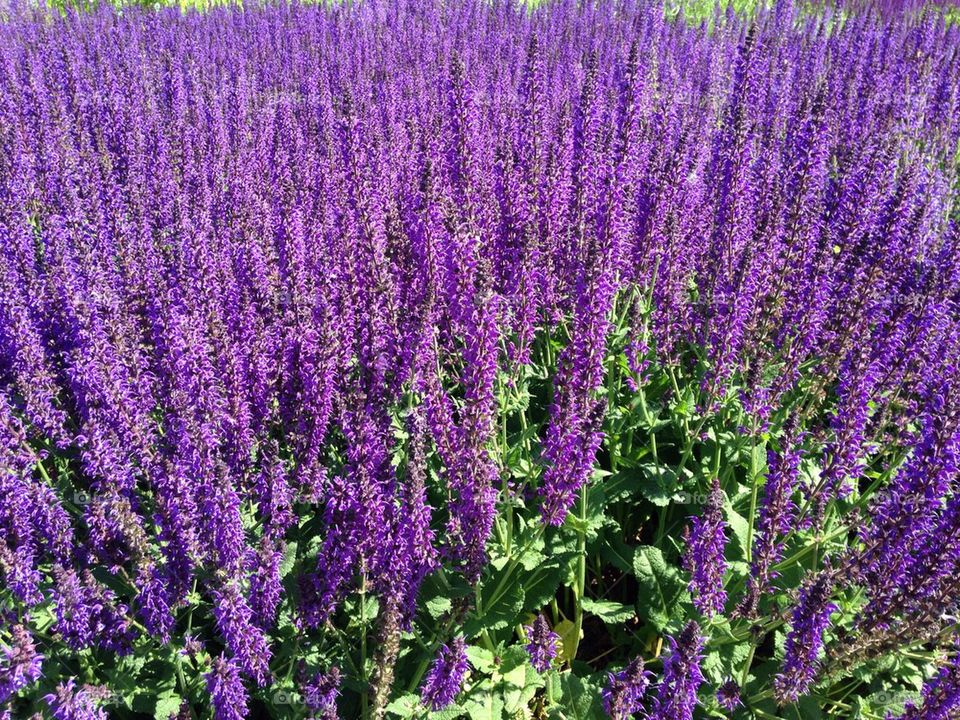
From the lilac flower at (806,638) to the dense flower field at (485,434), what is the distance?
Result: 2cm

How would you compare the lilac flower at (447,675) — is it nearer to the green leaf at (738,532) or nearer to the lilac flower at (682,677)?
the lilac flower at (682,677)

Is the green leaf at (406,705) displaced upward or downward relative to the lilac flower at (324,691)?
downward

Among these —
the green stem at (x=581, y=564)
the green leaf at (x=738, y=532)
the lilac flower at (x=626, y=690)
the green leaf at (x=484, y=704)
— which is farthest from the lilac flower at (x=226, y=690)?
the green leaf at (x=738, y=532)

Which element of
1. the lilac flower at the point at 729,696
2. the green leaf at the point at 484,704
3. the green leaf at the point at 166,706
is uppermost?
the lilac flower at the point at 729,696

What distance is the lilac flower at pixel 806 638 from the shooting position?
2.86 metres

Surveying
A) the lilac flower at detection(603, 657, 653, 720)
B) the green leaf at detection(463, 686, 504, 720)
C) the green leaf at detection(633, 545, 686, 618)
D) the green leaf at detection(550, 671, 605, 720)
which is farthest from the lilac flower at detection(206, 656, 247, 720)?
the green leaf at detection(633, 545, 686, 618)

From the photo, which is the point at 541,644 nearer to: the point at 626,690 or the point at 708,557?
the point at 626,690

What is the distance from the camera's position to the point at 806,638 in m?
2.95

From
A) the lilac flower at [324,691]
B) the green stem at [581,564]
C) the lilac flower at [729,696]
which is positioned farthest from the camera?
the green stem at [581,564]

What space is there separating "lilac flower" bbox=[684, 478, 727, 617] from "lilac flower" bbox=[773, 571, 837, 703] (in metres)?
0.37

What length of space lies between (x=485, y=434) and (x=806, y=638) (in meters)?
1.62

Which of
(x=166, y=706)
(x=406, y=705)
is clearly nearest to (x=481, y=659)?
(x=406, y=705)

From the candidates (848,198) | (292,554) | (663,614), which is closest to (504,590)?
(663,614)

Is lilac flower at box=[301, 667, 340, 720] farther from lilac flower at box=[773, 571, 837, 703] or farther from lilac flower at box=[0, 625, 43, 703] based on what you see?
lilac flower at box=[773, 571, 837, 703]
